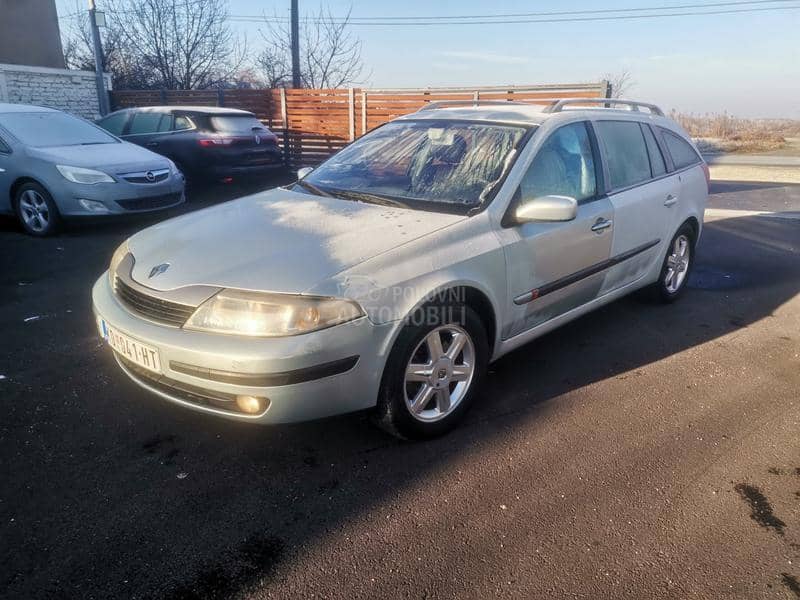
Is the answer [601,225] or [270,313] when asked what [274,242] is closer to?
[270,313]

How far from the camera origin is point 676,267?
482cm

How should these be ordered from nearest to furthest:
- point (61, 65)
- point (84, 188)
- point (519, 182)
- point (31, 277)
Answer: point (519, 182) → point (31, 277) → point (84, 188) → point (61, 65)

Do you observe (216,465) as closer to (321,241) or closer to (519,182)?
(321,241)

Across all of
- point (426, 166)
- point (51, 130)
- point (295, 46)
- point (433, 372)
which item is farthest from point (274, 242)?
point (295, 46)

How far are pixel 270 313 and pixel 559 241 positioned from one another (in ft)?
5.64

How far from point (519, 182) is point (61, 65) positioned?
23550 mm

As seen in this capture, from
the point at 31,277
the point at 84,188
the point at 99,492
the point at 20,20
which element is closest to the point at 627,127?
the point at 99,492

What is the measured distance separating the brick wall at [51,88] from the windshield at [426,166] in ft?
42.2

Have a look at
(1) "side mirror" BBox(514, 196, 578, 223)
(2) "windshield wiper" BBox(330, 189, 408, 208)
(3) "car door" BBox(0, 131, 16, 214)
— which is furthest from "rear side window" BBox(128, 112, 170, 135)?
(1) "side mirror" BBox(514, 196, 578, 223)

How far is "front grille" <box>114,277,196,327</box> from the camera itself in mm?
2408

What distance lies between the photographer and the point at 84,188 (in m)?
6.46

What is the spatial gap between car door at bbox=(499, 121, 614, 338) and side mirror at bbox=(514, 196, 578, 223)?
3.3 inches

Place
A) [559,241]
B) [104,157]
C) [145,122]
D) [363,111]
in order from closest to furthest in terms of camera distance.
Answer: [559,241] → [104,157] → [145,122] → [363,111]

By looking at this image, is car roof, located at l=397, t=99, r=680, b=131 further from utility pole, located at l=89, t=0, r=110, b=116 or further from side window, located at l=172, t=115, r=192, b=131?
utility pole, located at l=89, t=0, r=110, b=116
